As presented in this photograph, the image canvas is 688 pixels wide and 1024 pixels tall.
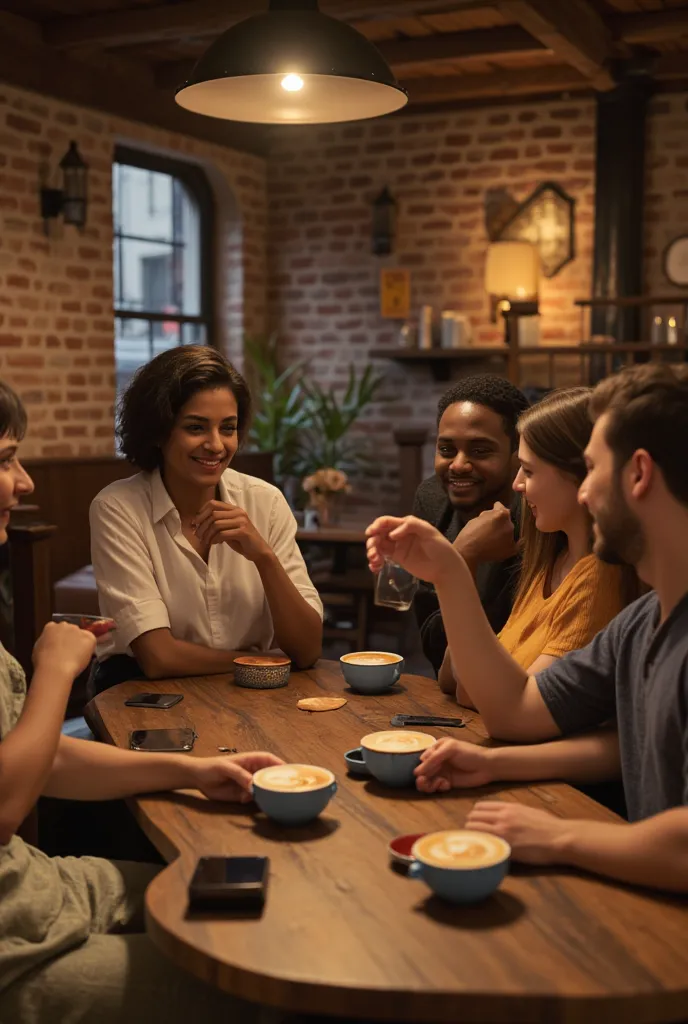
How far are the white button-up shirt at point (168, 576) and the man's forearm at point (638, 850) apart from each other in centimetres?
118

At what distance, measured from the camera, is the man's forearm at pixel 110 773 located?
1632mm

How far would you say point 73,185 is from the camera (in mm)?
5578

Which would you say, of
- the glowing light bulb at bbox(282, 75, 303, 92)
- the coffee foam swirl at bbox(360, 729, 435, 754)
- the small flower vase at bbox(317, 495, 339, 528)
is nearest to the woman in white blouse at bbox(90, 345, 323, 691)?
the glowing light bulb at bbox(282, 75, 303, 92)

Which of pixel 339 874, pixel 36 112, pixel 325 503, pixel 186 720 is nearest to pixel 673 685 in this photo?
pixel 339 874

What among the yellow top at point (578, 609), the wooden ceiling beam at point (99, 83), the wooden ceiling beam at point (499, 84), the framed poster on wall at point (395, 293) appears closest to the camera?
the yellow top at point (578, 609)

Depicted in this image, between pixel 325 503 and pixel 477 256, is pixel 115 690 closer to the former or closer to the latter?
pixel 325 503

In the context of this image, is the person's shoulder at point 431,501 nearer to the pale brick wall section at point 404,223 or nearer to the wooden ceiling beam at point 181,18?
the wooden ceiling beam at point 181,18

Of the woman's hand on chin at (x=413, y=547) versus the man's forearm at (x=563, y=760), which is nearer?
the man's forearm at (x=563, y=760)

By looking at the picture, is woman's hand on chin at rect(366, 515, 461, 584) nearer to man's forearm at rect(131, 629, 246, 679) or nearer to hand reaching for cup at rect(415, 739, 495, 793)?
hand reaching for cup at rect(415, 739, 495, 793)

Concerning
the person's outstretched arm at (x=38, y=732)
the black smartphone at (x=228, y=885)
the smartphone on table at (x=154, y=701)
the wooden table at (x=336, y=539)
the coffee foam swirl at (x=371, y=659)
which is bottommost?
the wooden table at (x=336, y=539)

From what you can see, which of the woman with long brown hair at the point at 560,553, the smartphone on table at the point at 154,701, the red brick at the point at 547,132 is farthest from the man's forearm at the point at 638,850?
the red brick at the point at 547,132

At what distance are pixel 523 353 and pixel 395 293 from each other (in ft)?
3.25

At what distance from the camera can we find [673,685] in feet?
4.64

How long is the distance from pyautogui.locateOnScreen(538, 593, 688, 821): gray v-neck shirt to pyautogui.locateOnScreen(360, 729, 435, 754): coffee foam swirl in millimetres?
212
